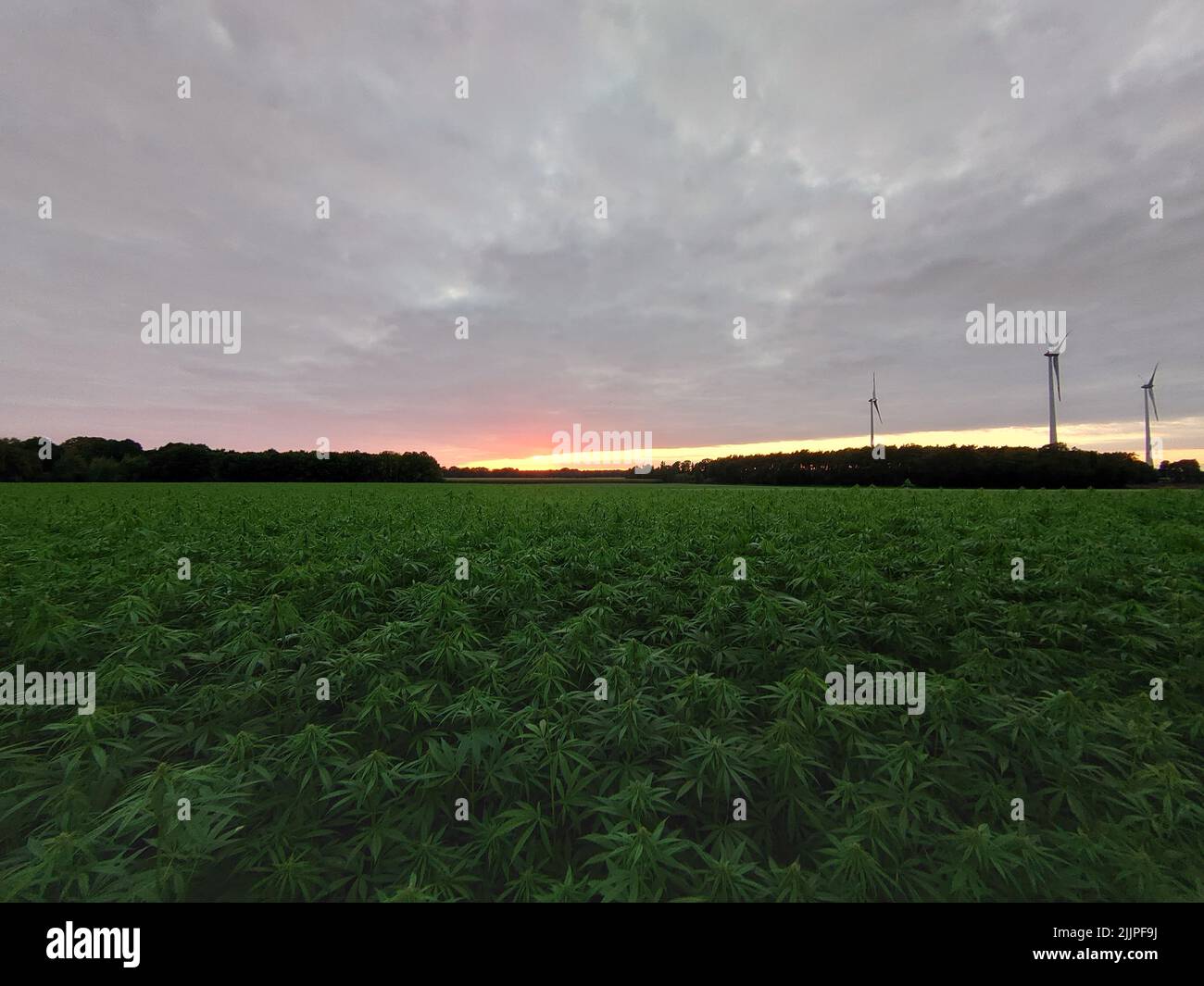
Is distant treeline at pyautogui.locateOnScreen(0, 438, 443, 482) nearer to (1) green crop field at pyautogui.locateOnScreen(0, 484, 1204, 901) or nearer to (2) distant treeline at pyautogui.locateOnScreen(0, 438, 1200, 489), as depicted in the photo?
(2) distant treeline at pyautogui.locateOnScreen(0, 438, 1200, 489)

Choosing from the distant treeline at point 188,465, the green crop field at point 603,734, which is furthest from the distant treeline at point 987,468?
the distant treeline at point 188,465

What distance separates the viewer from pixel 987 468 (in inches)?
2418

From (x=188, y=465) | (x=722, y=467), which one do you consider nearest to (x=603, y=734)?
(x=722, y=467)

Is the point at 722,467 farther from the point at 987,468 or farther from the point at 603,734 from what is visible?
the point at 603,734

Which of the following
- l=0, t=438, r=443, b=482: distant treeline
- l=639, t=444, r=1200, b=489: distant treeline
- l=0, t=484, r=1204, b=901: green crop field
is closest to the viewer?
l=0, t=484, r=1204, b=901: green crop field

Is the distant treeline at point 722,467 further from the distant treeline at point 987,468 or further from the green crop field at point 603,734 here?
the green crop field at point 603,734

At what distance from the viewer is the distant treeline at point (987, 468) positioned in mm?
59688

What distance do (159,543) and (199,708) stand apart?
817cm

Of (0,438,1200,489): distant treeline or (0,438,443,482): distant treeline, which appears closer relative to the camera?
(0,438,1200,489): distant treeline

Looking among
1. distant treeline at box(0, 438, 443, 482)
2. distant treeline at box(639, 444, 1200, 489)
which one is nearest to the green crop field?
distant treeline at box(639, 444, 1200, 489)

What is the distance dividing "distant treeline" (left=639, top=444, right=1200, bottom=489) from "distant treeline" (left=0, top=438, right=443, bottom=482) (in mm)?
72985

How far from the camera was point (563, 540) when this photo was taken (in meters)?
10.1

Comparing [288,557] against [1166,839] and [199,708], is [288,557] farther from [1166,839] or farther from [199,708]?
[1166,839]

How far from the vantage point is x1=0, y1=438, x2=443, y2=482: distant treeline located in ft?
244
